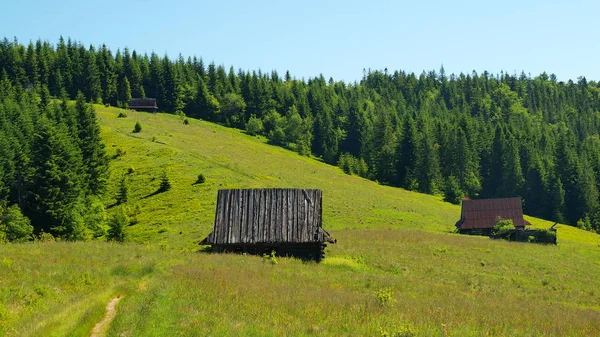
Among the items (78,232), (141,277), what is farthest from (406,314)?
(78,232)

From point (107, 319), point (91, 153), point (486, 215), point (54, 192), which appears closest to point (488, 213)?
point (486, 215)

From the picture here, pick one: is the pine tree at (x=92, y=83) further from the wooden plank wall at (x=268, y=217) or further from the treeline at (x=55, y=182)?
the wooden plank wall at (x=268, y=217)

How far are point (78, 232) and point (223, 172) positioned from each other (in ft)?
87.9

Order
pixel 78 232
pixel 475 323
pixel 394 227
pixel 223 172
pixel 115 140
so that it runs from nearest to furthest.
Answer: pixel 475 323 < pixel 78 232 < pixel 394 227 < pixel 223 172 < pixel 115 140

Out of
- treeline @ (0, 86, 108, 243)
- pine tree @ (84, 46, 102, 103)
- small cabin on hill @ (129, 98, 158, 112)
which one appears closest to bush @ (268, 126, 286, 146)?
small cabin on hill @ (129, 98, 158, 112)

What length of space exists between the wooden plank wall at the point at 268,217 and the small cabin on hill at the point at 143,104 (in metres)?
107

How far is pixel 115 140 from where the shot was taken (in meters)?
83.9

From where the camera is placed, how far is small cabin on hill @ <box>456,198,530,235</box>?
63.3 metres

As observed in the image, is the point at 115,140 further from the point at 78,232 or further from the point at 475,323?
the point at 475,323

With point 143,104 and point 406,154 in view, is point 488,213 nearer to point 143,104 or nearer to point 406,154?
point 406,154

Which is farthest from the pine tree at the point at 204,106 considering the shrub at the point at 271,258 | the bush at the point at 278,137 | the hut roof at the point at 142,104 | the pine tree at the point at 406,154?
the shrub at the point at 271,258

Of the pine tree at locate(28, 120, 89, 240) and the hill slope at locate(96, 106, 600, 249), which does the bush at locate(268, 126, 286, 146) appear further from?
the pine tree at locate(28, 120, 89, 240)

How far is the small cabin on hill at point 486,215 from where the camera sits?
6325 cm

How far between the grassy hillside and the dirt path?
29 centimetres
